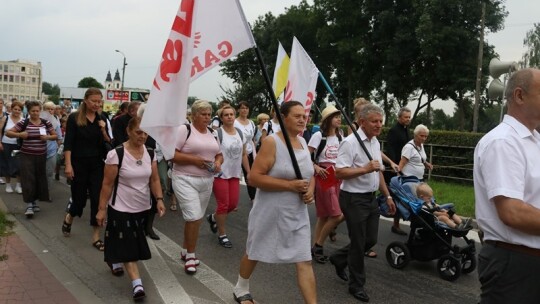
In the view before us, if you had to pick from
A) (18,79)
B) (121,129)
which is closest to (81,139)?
(121,129)

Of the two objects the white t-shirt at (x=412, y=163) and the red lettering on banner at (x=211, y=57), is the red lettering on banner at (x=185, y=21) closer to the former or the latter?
the red lettering on banner at (x=211, y=57)

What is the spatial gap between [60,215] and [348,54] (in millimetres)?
32550

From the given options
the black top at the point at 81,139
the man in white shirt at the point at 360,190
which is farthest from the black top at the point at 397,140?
the black top at the point at 81,139

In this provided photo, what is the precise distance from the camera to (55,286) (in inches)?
178

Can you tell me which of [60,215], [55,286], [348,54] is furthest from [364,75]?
[55,286]

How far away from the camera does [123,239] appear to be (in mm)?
4500

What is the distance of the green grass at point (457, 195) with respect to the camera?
9039 mm

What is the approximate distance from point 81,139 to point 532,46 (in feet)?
169

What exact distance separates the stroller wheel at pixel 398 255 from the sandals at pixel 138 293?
2875 millimetres

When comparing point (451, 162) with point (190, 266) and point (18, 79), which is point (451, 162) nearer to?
point (190, 266)

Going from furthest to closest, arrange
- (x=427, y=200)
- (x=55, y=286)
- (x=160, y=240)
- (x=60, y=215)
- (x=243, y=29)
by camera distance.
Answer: (x=60, y=215) → (x=160, y=240) → (x=427, y=200) → (x=55, y=286) → (x=243, y=29)

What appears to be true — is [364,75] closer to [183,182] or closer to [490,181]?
[183,182]

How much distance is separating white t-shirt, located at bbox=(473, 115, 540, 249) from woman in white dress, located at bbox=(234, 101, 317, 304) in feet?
5.29

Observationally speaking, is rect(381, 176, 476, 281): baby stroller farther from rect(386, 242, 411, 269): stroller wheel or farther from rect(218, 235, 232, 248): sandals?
rect(218, 235, 232, 248): sandals
